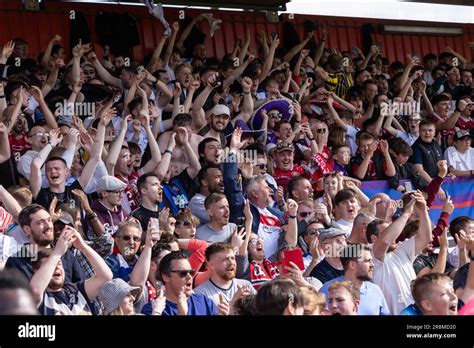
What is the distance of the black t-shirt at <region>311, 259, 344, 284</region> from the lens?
736 cm

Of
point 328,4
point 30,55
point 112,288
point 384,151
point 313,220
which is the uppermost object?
point 328,4

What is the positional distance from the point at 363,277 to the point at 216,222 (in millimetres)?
1655

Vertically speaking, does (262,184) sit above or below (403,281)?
above

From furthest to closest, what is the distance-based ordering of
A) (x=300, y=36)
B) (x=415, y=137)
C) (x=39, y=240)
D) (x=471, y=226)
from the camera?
(x=300, y=36), (x=415, y=137), (x=471, y=226), (x=39, y=240)

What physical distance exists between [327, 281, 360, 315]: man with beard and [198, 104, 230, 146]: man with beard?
3.93m

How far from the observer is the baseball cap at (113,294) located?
237 inches

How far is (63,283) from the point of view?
20.1 ft

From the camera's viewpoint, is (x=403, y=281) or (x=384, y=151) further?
(x=384, y=151)

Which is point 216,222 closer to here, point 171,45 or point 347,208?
point 347,208

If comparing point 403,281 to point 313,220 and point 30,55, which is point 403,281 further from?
point 30,55

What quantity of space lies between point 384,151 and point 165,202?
2.55 m

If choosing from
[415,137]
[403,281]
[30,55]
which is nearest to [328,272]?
[403,281]

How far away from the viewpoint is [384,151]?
10.2 metres

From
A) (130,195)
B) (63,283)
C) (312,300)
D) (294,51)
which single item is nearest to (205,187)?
(130,195)
